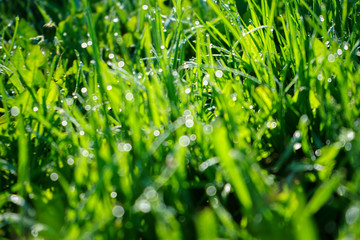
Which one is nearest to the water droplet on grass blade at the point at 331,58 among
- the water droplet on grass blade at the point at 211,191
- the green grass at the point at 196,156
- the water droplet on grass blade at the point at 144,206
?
the green grass at the point at 196,156

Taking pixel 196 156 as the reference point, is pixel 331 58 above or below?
above

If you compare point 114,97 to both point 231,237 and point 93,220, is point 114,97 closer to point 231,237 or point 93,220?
point 93,220

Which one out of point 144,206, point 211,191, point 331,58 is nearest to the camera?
point 144,206

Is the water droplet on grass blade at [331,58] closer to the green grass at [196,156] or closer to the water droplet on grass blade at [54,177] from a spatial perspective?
the green grass at [196,156]

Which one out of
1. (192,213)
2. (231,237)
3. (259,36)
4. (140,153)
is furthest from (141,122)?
(259,36)

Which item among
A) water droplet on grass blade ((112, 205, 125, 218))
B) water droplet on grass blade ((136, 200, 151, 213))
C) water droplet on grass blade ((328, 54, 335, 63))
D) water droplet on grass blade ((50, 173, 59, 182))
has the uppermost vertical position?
water droplet on grass blade ((328, 54, 335, 63))

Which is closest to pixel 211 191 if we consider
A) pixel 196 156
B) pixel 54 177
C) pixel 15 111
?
pixel 196 156

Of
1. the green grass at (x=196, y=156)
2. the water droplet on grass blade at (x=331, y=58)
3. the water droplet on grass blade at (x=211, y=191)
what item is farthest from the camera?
the water droplet on grass blade at (x=331, y=58)

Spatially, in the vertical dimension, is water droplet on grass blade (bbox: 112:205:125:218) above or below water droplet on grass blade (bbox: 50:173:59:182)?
above

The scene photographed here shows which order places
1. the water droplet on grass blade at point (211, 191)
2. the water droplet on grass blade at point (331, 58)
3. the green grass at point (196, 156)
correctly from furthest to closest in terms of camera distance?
the water droplet on grass blade at point (331, 58) → the water droplet on grass blade at point (211, 191) → the green grass at point (196, 156)

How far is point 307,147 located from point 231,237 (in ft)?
1.00

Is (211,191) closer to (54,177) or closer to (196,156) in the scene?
(196,156)

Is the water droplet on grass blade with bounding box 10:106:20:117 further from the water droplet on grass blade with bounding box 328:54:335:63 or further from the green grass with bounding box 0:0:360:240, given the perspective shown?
the water droplet on grass blade with bounding box 328:54:335:63

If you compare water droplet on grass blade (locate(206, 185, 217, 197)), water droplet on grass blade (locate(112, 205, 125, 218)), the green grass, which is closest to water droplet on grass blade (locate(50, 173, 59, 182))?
the green grass
